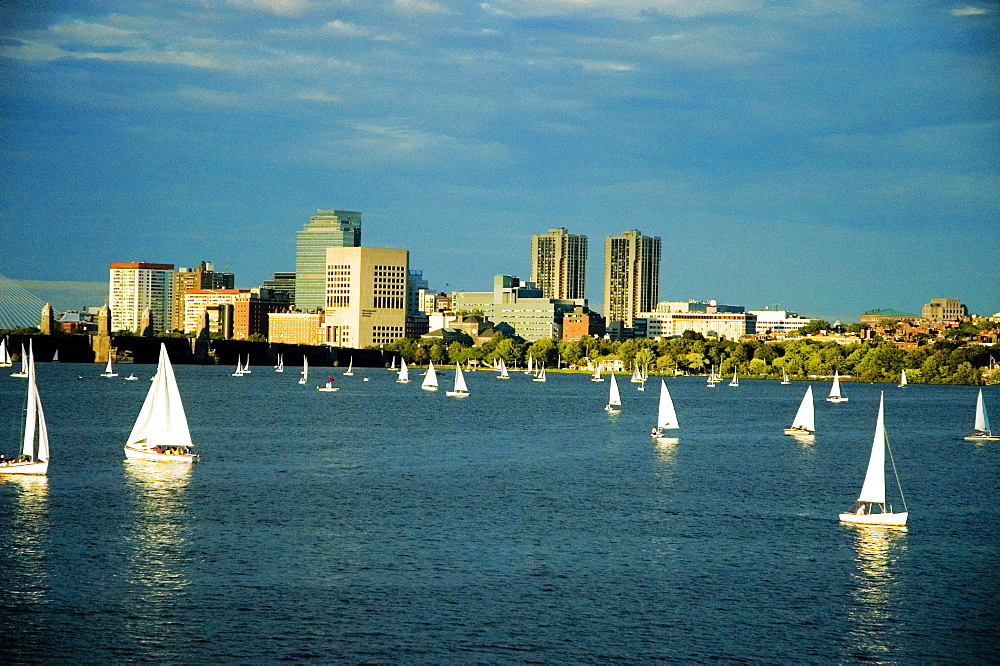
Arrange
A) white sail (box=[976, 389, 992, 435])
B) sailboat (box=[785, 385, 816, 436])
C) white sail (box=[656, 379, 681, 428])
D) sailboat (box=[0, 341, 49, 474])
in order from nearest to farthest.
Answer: sailboat (box=[0, 341, 49, 474])
white sail (box=[656, 379, 681, 428])
white sail (box=[976, 389, 992, 435])
sailboat (box=[785, 385, 816, 436])

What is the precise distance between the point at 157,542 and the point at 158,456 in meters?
25.8

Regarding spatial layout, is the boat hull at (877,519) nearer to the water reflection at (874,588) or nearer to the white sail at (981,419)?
the water reflection at (874,588)

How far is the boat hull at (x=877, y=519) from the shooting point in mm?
54750

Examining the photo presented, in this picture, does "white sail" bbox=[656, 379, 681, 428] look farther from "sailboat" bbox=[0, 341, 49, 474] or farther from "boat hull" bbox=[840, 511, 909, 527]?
"sailboat" bbox=[0, 341, 49, 474]

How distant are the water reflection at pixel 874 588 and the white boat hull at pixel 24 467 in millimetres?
40059

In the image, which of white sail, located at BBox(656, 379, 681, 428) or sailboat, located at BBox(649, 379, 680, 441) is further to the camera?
white sail, located at BBox(656, 379, 681, 428)

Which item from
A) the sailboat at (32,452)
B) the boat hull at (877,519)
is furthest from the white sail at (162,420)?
the boat hull at (877,519)

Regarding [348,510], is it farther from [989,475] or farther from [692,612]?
[989,475]

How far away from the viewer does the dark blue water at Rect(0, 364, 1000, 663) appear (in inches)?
1394

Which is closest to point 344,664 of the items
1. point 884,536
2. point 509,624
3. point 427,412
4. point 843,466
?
point 509,624

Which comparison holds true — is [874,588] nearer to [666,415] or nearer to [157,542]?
[157,542]

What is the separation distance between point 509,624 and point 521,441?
60.5 m

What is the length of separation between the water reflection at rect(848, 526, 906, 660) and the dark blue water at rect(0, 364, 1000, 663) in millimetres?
129

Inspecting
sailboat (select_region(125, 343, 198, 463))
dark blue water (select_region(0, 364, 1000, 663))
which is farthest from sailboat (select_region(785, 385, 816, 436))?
sailboat (select_region(125, 343, 198, 463))
